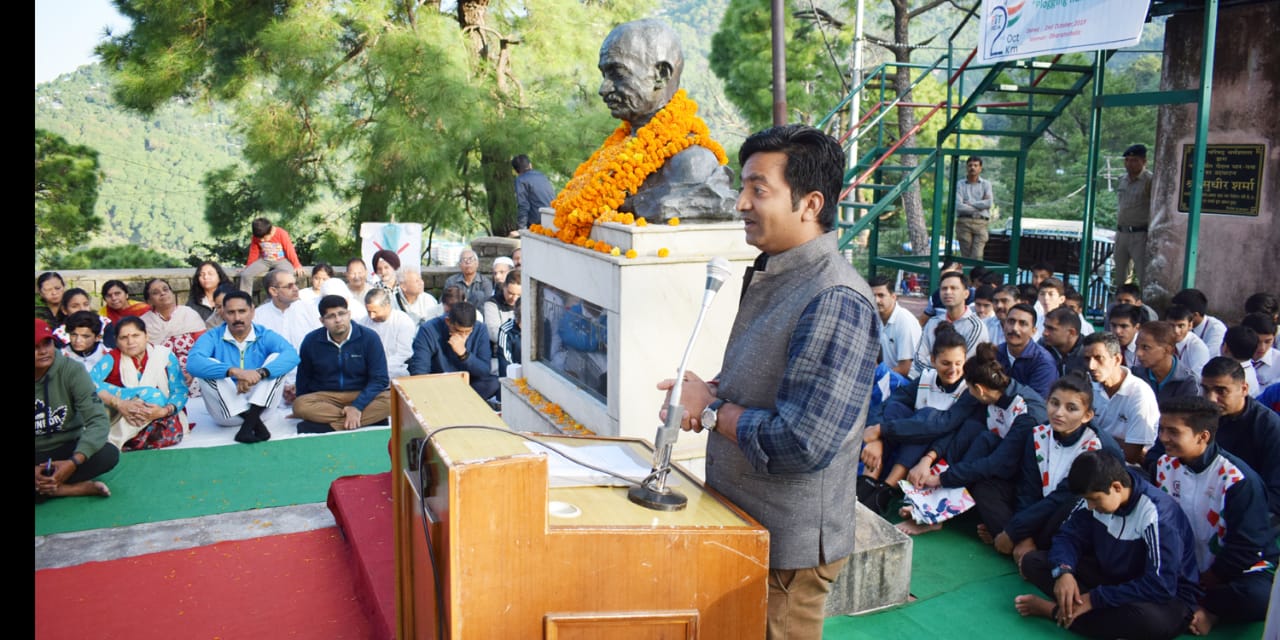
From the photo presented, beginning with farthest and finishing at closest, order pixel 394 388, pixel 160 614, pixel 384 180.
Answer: pixel 384 180 < pixel 160 614 < pixel 394 388

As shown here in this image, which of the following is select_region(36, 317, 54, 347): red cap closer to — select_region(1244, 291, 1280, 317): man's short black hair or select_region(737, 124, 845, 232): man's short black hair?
select_region(737, 124, 845, 232): man's short black hair

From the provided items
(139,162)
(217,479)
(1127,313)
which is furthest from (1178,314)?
(139,162)

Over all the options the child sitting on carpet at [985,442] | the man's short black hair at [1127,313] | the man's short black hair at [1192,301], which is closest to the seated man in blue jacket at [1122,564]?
the child sitting on carpet at [985,442]

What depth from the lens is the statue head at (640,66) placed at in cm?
497

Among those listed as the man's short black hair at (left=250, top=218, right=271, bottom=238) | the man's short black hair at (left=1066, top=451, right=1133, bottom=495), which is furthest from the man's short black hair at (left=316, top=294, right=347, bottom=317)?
the man's short black hair at (left=1066, top=451, right=1133, bottom=495)

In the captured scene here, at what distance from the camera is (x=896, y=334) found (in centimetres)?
690

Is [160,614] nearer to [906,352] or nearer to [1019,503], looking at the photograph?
[1019,503]

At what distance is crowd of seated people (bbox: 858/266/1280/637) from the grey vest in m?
2.07

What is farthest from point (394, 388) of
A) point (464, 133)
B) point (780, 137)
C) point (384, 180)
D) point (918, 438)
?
point (384, 180)

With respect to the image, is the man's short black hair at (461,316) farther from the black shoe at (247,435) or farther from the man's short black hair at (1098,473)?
the man's short black hair at (1098,473)

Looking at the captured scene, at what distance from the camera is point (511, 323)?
24.6 feet

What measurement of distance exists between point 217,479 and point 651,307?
304 centimetres

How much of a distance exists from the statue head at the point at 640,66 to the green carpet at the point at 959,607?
276cm
